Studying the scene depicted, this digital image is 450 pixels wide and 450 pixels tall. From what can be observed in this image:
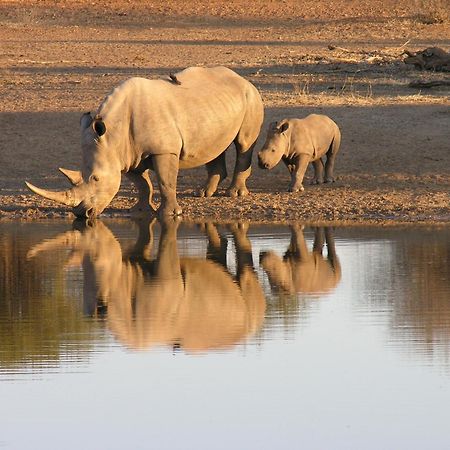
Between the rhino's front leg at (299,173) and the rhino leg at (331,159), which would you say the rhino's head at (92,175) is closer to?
the rhino's front leg at (299,173)

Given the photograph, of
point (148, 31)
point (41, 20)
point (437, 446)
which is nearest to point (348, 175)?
point (437, 446)

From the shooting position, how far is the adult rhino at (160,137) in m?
16.5

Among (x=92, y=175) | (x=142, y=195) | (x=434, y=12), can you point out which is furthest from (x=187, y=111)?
(x=434, y=12)

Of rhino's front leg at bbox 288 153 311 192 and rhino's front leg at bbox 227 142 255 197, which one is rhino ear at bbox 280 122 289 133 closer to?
rhino's front leg at bbox 288 153 311 192

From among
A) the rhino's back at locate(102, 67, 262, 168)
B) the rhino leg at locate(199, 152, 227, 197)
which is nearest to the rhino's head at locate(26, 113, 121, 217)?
the rhino's back at locate(102, 67, 262, 168)

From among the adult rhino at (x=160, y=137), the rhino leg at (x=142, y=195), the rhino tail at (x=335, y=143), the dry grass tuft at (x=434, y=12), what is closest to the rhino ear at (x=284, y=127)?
the adult rhino at (x=160, y=137)

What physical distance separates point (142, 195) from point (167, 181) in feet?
1.52

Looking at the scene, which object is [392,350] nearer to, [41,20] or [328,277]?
[328,277]

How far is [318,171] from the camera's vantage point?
742 inches

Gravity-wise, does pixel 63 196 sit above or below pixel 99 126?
below

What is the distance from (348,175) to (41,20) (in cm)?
2008

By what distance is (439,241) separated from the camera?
49.1ft

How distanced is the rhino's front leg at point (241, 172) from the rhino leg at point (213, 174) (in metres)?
0.16

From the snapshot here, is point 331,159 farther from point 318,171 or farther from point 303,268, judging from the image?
A: point 303,268
